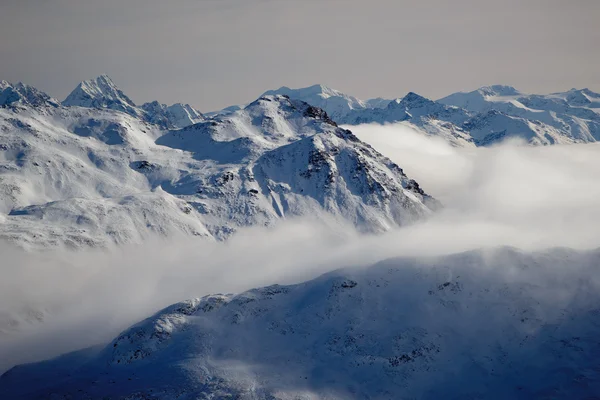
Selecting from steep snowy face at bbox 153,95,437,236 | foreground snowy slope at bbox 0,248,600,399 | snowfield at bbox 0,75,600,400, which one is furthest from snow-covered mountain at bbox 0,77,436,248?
foreground snowy slope at bbox 0,248,600,399

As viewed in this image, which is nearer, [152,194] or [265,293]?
[265,293]

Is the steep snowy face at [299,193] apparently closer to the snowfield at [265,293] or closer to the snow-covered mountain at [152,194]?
the snow-covered mountain at [152,194]

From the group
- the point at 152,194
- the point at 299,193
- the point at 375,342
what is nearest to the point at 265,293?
the point at 375,342

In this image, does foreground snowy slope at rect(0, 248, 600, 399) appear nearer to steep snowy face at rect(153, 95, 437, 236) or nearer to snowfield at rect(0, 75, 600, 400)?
snowfield at rect(0, 75, 600, 400)

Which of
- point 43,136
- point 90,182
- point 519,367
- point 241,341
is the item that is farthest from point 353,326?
point 43,136

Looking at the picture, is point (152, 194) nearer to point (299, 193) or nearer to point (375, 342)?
point (299, 193)

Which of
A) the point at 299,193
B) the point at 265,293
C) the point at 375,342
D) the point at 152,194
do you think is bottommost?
the point at 375,342

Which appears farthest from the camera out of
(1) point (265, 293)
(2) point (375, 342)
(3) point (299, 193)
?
(3) point (299, 193)

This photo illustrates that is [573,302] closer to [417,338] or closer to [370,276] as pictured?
[417,338]
